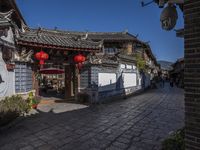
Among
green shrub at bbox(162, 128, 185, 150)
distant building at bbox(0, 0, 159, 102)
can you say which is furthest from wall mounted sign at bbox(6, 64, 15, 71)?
green shrub at bbox(162, 128, 185, 150)

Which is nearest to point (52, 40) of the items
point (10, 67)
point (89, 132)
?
point (10, 67)

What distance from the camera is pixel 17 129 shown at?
6.81m

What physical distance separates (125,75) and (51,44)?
8.60 m

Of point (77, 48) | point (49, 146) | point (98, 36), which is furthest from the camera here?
point (98, 36)

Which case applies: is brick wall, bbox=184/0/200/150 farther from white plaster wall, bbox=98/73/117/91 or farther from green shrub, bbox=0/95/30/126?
white plaster wall, bbox=98/73/117/91

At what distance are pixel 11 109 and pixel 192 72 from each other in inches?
265

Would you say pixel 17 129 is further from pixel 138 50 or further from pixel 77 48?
pixel 138 50

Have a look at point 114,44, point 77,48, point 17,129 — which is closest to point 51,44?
point 77,48

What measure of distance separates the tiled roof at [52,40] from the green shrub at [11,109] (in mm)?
3325

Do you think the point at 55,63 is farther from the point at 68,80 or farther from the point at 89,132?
the point at 89,132

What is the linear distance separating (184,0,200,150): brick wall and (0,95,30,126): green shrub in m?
5.94

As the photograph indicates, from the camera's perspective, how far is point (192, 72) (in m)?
2.98

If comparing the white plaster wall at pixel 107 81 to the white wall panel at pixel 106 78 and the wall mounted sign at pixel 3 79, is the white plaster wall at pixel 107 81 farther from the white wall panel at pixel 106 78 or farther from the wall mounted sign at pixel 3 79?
the wall mounted sign at pixel 3 79

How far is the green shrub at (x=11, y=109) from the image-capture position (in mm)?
6730
